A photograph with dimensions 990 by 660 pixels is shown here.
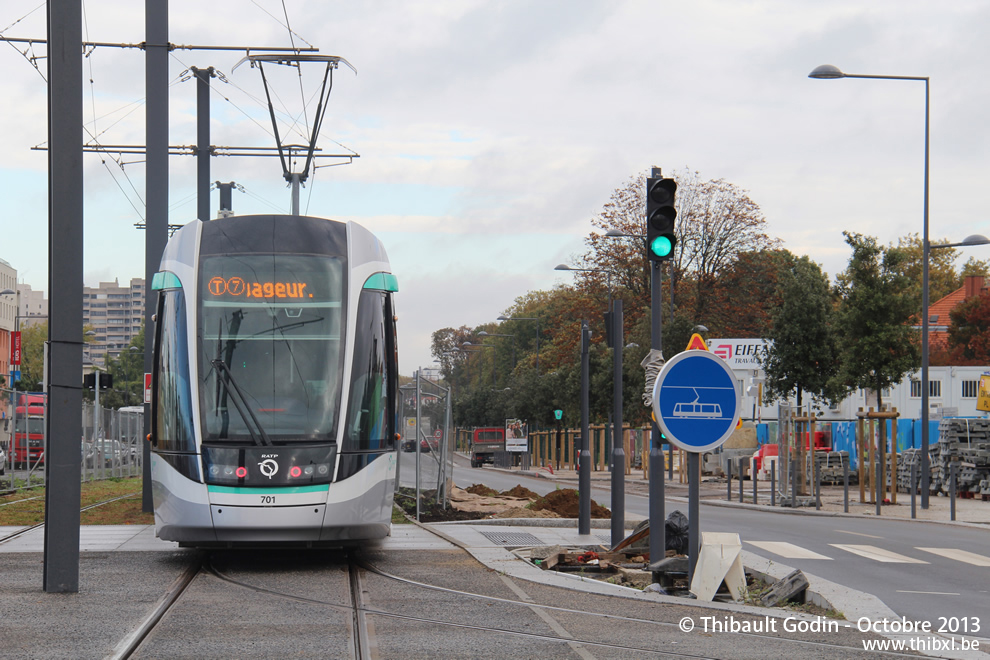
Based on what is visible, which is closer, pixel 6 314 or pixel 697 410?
pixel 697 410

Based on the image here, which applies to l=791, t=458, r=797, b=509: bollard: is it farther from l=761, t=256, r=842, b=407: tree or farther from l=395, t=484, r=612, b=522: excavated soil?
l=761, t=256, r=842, b=407: tree

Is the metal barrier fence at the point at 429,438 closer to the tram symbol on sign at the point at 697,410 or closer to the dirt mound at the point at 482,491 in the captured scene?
the dirt mound at the point at 482,491

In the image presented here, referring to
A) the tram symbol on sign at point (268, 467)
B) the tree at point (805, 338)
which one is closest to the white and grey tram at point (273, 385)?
the tram symbol on sign at point (268, 467)

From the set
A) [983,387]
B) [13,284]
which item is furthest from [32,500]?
[13,284]

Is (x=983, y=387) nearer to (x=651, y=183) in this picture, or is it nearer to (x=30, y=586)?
(x=651, y=183)

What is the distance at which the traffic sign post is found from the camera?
1038 cm

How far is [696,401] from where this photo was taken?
10.5 metres

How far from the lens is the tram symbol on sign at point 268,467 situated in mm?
11719

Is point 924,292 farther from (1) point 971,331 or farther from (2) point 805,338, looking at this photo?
(1) point 971,331

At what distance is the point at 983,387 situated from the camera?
3453 cm

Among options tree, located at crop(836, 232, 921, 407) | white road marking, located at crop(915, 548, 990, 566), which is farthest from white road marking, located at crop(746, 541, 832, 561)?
tree, located at crop(836, 232, 921, 407)

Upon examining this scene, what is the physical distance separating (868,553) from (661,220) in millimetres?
7361

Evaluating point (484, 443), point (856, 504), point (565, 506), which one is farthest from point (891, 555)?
point (484, 443)

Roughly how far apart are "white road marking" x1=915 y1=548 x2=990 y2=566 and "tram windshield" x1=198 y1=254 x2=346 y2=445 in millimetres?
8595
